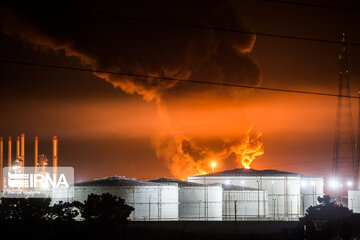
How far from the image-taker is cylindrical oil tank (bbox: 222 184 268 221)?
9100 cm

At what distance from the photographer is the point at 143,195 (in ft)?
271

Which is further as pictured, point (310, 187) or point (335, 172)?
point (310, 187)

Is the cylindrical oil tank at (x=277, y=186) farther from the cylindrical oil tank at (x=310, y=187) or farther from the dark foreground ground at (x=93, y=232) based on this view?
the dark foreground ground at (x=93, y=232)

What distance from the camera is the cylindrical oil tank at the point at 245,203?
91000mm

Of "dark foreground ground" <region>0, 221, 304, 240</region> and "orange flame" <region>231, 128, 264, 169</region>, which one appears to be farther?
"orange flame" <region>231, 128, 264, 169</region>

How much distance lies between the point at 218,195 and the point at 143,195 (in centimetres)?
1150

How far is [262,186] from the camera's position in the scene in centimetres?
9906

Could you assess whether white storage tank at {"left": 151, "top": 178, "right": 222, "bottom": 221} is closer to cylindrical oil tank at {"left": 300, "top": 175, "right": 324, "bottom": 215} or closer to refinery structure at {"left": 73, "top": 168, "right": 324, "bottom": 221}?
refinery structure at {"left": 73, "top": 168, "right": 324, "bottom": 221}

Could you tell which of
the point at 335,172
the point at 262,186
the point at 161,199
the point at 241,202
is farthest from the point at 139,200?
the point at 335,172

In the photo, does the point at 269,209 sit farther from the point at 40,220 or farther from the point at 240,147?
the point at 40,220

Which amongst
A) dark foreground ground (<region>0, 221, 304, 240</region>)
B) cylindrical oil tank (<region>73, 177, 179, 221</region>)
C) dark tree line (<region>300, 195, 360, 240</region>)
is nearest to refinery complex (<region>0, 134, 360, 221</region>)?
cylindrical oil tank (<region>73, 177, 179, 221</region>)

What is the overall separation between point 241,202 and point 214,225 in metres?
16.9

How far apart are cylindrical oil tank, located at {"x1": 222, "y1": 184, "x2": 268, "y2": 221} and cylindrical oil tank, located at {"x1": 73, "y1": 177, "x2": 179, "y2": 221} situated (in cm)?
907

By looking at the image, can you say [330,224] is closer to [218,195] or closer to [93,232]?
[93,232]
